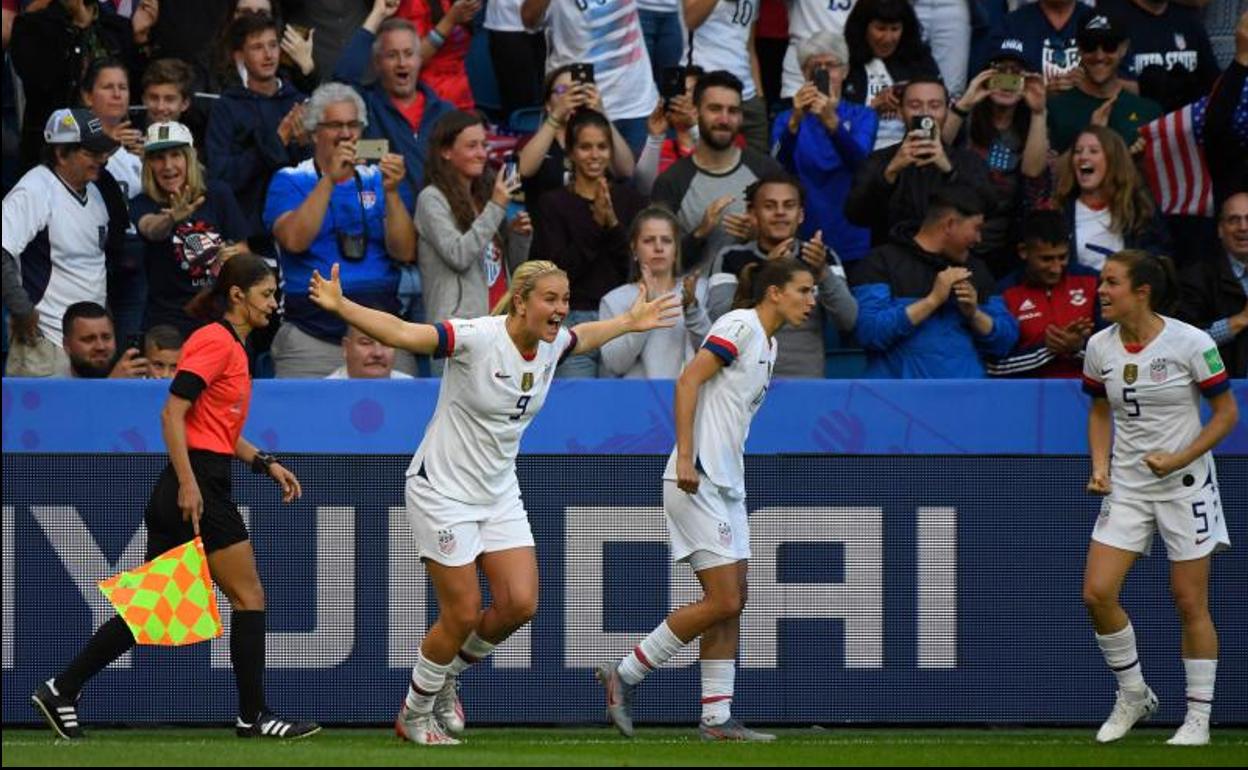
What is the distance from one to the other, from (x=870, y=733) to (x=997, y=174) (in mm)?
4177

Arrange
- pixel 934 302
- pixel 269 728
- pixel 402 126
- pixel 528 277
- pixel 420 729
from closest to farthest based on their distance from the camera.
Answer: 1. pixel 528 277
2. pixel 420 729
3. pixel 269 728
4. pixel 934 302
5. pixel 402 126

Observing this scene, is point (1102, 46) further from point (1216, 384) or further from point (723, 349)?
point (723, 349)

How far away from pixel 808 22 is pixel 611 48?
138 cm

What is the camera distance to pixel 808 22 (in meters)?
14.9

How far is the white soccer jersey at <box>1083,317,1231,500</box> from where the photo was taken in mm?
10031

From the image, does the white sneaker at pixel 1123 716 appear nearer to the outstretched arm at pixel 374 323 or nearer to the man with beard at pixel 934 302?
the man with beard at pixel 934 302

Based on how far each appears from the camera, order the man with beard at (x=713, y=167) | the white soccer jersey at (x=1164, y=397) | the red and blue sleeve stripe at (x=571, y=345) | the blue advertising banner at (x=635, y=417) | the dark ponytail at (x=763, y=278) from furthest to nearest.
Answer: the man with beard at (x=713, y=167) < the blue advertising banner at (x=635, y=417) < the dark ponytail at (x=763, y=278) < the white soccer jersey at (x=1164, y=397) < the red and blue sleeve stripe at (x=571, y=345)

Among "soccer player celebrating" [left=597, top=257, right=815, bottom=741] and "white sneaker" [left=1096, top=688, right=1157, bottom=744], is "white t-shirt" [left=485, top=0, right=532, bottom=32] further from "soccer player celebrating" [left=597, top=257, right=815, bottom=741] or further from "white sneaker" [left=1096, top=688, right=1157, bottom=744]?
"white sneaker" [left=1096, top=688, right=1157, bottom=744]

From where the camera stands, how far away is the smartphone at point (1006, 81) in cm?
1380

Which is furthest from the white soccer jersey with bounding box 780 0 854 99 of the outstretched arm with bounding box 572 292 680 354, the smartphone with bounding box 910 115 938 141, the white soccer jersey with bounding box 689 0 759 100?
the outstretched arm with bounding box 572 292 680 354

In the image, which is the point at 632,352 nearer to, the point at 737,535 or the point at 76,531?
the point at 737,535

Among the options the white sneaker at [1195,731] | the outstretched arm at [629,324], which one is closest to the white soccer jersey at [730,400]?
A: the outstretched arm at [629,324]

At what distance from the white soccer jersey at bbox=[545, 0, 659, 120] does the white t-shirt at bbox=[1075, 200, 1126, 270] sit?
9.21 ft

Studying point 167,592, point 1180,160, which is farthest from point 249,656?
point 1180,160
